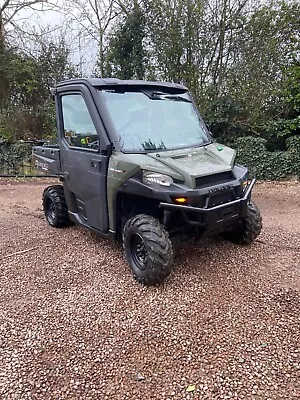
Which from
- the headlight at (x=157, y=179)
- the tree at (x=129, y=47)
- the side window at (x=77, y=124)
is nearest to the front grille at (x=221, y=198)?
the headlight at (x=157, y=179)

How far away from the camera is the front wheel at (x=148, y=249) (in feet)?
9.95

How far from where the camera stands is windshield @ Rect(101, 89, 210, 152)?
3459 mm

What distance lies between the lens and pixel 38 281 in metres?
3.43

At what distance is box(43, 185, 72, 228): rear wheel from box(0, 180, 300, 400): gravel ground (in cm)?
57

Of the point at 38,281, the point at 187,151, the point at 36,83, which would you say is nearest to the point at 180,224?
the point at 187,151

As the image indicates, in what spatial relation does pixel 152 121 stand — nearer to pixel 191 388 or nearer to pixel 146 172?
pixel 146 172

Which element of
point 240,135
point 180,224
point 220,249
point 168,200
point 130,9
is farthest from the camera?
point 130,9

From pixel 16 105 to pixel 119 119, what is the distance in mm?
8918

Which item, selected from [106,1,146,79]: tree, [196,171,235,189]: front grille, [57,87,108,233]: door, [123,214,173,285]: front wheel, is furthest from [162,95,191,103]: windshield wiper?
[106,1,146,79]: tree

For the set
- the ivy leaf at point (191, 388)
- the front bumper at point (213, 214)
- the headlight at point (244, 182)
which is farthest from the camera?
the headlight at point (244, 182)

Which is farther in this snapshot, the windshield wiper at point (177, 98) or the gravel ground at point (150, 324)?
the windshield wiper at point (177, 98)

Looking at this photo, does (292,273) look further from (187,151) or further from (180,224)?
(187,151)

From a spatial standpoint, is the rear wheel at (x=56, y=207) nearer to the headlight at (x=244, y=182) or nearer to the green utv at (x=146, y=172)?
the green utv at (x=146, y=172)

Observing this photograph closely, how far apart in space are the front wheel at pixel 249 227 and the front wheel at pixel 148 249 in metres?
1.16
